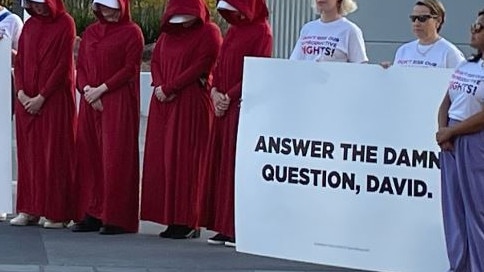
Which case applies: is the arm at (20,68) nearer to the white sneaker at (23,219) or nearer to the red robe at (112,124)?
the red robe at (112,124)

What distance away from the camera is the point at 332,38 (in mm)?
8398

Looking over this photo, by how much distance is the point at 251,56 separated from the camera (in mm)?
8797

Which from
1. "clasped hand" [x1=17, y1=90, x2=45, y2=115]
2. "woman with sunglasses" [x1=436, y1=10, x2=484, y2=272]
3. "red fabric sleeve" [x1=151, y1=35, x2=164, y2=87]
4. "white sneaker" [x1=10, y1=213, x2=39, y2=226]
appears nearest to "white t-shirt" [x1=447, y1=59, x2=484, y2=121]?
"woman with sunglasses" [x1=436, y1=10, x2=484, y2=272]

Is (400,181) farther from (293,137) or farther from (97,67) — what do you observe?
(97,67)

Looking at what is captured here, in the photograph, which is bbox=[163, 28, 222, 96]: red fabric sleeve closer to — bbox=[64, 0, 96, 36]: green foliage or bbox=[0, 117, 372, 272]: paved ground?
bbox=[0, 117, 372, 272]: paved ground

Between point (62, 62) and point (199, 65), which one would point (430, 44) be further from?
point (62, 62)

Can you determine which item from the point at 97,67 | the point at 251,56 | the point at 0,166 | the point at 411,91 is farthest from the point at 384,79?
the point at 0,166

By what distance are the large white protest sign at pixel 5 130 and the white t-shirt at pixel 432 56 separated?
3043mm

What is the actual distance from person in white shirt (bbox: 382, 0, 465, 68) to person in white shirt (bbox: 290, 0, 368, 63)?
0.49 metres

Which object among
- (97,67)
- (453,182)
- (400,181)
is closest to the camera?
(453,182)

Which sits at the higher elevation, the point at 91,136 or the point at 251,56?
the point at 251,56

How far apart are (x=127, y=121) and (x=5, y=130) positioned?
0.94 m

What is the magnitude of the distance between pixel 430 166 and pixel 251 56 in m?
1.91

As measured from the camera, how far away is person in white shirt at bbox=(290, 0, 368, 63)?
27.5 ft
